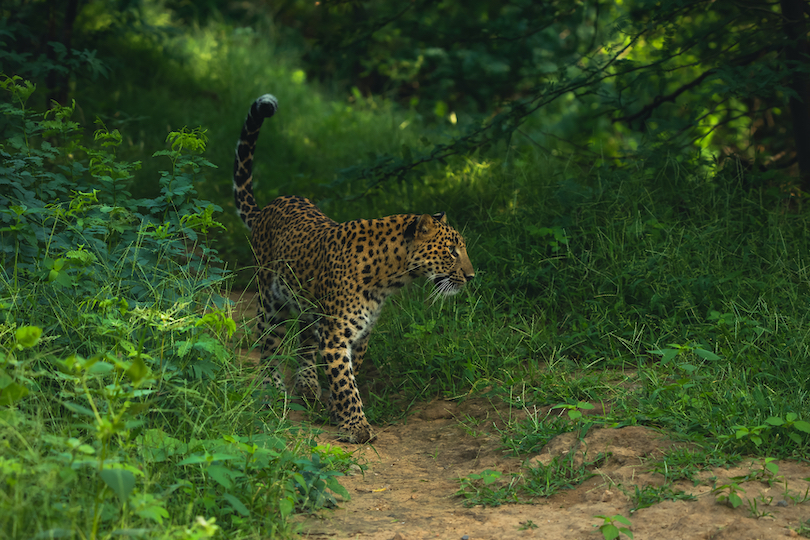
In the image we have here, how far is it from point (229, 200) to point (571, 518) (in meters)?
5.39

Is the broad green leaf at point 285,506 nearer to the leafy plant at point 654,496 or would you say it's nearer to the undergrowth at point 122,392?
the undergrowth at point 122,392

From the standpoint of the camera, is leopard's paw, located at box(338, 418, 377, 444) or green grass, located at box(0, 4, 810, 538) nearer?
green grass, located at box(0, 4, 810, 538)

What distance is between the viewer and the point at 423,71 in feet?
46.6

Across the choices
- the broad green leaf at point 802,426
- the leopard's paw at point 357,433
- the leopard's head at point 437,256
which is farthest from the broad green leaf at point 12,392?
the broad green leaf at point 802,426

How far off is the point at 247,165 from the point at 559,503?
12.0 feet

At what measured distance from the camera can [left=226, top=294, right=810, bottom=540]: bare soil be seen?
3154 millimetres

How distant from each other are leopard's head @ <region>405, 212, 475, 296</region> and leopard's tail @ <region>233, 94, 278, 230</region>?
1591 millimetres

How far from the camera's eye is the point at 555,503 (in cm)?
351

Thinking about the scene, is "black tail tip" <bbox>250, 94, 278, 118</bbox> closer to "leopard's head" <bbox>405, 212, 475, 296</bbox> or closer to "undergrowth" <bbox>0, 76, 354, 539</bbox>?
"undergrowth" <bbox>0, 76, 354, 539</bbox>

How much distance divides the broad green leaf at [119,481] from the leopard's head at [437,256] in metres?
2.57

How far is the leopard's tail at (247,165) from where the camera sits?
5621 mm

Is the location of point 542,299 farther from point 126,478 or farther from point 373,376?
point 126,478

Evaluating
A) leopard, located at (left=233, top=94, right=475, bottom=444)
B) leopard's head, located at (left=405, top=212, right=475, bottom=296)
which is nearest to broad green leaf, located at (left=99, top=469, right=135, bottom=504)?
leopard, located at (left=233, top=94, right=475, bottom=444)

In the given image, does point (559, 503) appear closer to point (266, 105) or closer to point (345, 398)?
point (345, 398)
